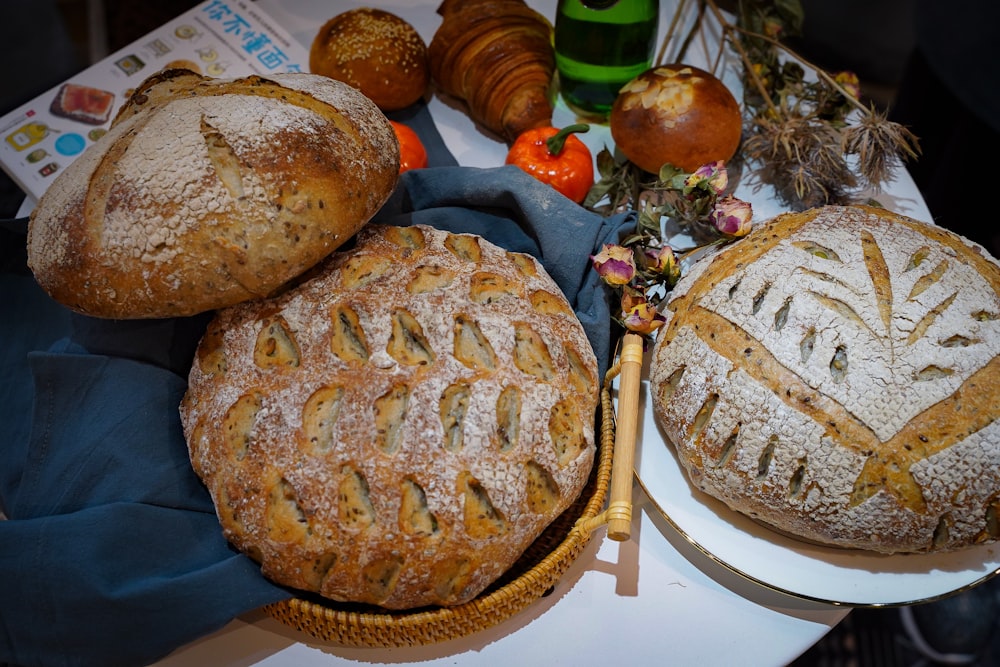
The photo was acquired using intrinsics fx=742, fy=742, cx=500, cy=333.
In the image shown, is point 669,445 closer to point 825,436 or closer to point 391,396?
point 825,436

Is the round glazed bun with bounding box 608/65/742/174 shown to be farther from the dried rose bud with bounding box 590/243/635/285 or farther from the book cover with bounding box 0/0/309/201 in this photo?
the book cover with bounding box 0/0/309/201

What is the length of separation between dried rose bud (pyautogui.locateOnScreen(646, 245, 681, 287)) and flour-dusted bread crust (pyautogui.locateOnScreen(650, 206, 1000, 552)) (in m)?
0.12

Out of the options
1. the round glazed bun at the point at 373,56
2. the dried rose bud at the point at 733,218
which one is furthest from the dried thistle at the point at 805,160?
the round glazed bun at the point at 373,56

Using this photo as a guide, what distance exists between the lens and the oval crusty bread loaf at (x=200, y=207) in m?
0.91

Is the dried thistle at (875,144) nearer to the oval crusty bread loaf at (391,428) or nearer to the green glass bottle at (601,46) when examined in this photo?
the green glass bottle at (601,46)

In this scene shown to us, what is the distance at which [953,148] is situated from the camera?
2057mm

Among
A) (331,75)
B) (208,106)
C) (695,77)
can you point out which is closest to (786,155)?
(695,77)

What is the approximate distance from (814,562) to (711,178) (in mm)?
616

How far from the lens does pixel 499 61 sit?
1495 millimetres

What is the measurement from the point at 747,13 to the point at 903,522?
1.22 metres

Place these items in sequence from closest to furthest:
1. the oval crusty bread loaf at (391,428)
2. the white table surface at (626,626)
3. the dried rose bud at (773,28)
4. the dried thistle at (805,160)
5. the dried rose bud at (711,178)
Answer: the oval crusty bread loaf at (391,428)
the white table surface at (626,626)
the dried rose bud at (711,178)
the dried thistle at (805,160)
the dried rose bud at (773,28)

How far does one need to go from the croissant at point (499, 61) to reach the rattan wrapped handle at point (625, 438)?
60 centimetres

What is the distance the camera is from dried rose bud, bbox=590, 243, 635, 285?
1.13 meters

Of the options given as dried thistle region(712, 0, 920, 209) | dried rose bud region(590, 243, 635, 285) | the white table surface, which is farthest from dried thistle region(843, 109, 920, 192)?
the white table surface
